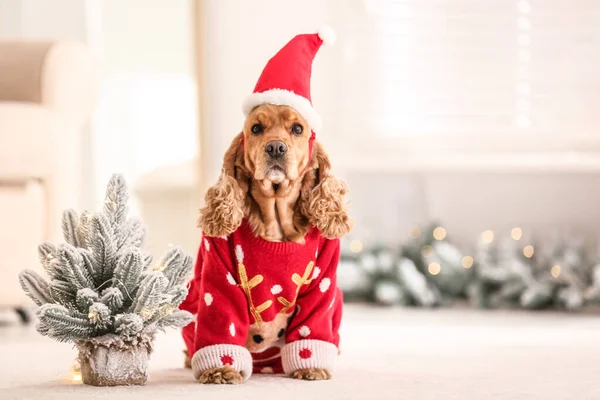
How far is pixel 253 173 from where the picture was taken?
5.53 ft

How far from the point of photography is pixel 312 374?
1.69m

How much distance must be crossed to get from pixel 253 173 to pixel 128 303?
32 centimetres

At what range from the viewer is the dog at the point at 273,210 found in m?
1.65

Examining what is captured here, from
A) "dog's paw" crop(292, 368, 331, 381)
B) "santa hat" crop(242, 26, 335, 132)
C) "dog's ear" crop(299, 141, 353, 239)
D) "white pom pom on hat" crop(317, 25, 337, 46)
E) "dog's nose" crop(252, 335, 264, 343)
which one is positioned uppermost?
"white pom pom on hat" crop(317, 25, 337, 46)

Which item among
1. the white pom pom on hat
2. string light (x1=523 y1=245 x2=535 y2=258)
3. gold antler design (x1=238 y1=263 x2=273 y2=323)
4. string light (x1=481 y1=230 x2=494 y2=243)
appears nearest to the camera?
gold antler design (x1=238 y1=263 x2=273 y2=323)

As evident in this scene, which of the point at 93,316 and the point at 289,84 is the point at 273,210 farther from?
the point at 93,316

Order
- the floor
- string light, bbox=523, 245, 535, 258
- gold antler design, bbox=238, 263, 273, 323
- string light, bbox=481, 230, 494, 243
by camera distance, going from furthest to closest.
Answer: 1. string light, bbox=481, 230, 494, 243
2. string light, bbox=523, 245, 535, 258
3. gold antler design, bbox=238, 263, 273, 323
4. the floor

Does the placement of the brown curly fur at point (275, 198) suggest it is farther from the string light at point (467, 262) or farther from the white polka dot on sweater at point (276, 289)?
the string light at point (467, 262)

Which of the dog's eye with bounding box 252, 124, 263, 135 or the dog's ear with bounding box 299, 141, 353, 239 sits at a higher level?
the dog's eye with bounding box 252, 124, 263, 135

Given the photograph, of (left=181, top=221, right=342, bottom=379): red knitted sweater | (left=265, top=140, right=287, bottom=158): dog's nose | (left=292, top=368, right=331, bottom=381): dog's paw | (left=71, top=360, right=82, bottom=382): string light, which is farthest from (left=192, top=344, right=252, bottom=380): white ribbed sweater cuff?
(left=265, top=140, right=287, bottom=158): dog's nose

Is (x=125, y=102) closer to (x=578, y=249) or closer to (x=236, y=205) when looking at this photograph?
(x=578, y=249)

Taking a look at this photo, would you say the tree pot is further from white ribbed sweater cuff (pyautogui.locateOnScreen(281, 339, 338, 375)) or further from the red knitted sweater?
white ribbed sweater cuff (pyautogui.locateOnScreen(281, 339, 338, 375))

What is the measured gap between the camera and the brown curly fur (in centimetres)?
167

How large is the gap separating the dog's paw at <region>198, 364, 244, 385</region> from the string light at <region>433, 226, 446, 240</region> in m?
1.73
